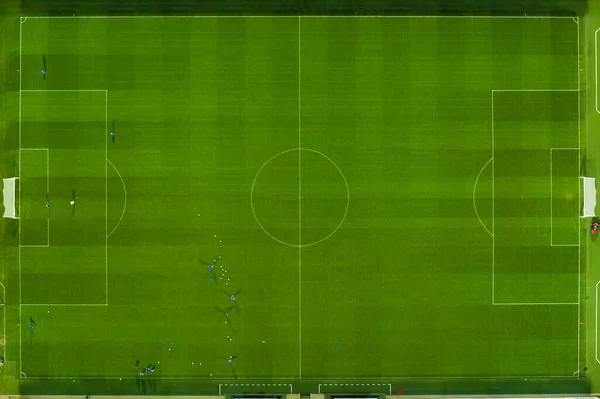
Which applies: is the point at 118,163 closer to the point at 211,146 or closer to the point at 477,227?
the point at 211,146

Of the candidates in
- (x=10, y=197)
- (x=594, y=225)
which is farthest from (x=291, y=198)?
(x=594, y=225)

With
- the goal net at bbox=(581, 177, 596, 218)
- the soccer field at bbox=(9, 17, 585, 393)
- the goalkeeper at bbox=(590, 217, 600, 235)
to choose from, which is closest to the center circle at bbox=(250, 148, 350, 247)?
the soccer field at bbox=(9, 17, 585, 393)

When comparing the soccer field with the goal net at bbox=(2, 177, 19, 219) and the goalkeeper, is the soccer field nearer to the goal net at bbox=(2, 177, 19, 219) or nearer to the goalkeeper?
the goal net at bbox=(2, 177, 19, 219)

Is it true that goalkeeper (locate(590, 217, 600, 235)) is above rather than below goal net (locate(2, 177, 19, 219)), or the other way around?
below

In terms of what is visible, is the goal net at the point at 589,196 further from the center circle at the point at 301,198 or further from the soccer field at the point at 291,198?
the center circle at the point at 301,198

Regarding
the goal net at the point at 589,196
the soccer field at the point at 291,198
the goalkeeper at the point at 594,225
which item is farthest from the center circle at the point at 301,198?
the goalkeeper at the point at 594,225

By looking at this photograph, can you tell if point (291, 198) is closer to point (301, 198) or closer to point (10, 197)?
point (301, 198)
